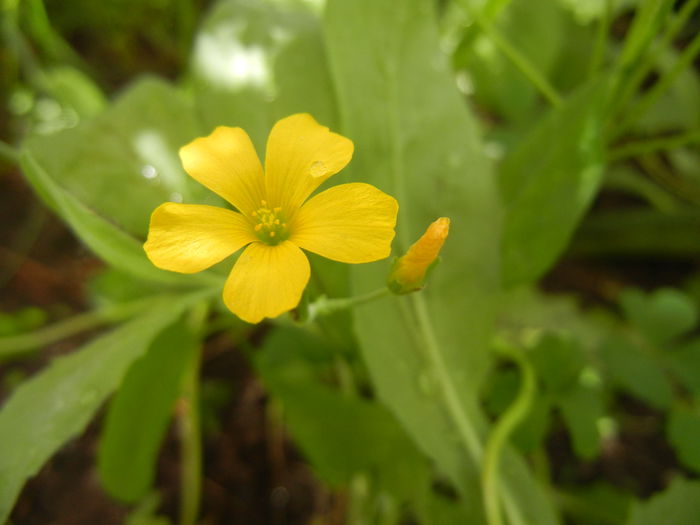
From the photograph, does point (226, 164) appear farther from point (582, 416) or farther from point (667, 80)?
point (667, 80)


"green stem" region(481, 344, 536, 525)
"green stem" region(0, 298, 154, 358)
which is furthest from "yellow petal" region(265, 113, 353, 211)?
"green stem" region(0, 298, 154, 358)

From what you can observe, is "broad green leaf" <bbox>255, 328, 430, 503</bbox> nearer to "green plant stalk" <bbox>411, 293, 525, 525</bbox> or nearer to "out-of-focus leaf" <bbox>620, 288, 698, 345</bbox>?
"green plant stalk" <bbox>411, 293, 525, 525</bbox>

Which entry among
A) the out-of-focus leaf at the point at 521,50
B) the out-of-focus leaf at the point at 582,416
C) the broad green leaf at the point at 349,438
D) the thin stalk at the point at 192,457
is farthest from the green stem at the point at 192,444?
the out-of-focus leaf at the point at 521,50

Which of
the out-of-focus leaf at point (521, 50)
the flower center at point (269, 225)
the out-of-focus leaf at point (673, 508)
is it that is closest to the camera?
the flower center at point (269, 225)

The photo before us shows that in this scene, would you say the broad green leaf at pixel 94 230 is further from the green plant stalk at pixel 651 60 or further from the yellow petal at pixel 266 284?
the green plant stalk at pixel 651 60

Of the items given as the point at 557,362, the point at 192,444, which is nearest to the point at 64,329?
the point at 192,444

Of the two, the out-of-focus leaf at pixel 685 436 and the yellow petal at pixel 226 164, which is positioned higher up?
the yellow petal at pixel 226 164

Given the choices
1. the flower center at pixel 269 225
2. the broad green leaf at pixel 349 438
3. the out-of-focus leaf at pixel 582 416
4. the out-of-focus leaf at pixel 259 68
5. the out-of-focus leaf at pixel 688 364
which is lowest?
the broad green leaf at pixel 349 438
